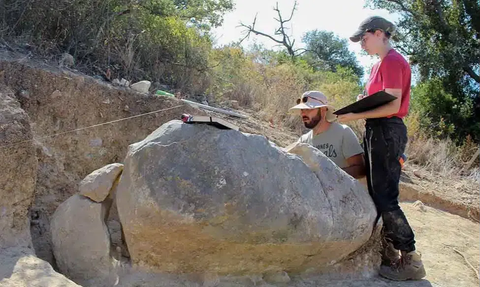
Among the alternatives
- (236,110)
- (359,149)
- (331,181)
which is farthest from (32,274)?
(236,110)

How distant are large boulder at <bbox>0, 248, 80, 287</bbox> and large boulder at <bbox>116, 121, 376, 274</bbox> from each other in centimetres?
44

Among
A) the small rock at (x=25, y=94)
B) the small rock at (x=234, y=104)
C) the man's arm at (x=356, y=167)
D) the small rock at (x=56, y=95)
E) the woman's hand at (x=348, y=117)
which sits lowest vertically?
the small rock at (x=25, y=94)

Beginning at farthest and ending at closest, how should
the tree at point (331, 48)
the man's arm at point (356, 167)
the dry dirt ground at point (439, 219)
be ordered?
the tree at point (331, 48) < the dry dirt ground at point (439, 219) < the man's arm at point (356, 167)

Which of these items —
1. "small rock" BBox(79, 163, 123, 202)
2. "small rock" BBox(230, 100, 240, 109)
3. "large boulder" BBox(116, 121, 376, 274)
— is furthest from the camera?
"small rock" BBox(230, 100, 240, 109)

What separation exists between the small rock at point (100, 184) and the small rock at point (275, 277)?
1009 mm

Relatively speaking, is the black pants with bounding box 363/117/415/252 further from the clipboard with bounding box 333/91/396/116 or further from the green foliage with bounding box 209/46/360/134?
the green foliage with bounding box 209/46/360/134

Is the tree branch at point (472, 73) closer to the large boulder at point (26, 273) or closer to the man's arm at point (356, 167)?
the man's arm at point (356, 167)

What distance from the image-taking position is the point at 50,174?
3.51 metres

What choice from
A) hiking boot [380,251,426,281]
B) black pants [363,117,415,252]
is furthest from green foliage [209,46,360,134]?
hiking boot [380,251,426,281]

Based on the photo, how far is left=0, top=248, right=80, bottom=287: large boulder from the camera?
2352 millimetres

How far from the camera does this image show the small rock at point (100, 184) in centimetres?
292

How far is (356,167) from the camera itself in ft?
11.9

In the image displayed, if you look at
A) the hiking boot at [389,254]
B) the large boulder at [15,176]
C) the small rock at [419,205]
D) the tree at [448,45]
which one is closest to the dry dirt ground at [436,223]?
the small rock at [419,205]

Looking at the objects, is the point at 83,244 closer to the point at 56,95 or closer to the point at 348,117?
the point at 56,95
